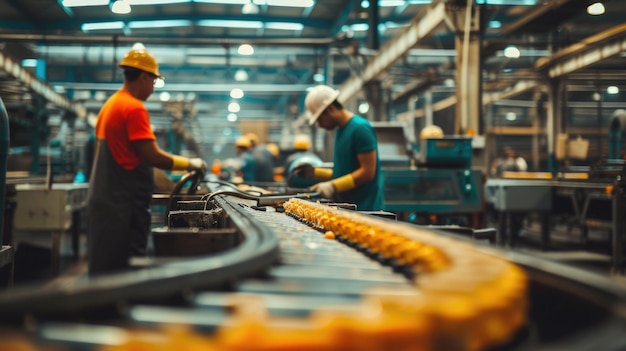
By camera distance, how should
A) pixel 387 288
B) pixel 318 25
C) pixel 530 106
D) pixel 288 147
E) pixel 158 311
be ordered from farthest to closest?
1. pixel 530 106
2. pixel 288 147
3. pixel 318 25
4. pixel 387 288
5. pixel 158 311

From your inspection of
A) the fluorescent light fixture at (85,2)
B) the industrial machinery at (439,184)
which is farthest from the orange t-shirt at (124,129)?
the fluorescent light fixture at (85,2)

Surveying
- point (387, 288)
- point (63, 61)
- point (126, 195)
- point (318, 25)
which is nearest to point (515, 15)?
point (318, 25)

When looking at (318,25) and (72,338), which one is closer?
(72,338)

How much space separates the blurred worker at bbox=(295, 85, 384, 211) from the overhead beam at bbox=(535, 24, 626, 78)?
733 cm

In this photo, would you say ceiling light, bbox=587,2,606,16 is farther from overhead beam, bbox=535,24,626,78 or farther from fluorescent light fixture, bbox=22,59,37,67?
fluorescent light fixture, bbox=22,59,37,67

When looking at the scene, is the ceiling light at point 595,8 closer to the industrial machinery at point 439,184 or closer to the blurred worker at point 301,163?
the industrial machinery at point 439,184

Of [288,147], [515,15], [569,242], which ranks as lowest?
[569,242]

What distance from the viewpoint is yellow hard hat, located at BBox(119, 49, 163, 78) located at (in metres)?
3.26

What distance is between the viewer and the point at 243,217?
6.23 feet

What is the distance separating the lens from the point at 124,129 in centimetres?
306

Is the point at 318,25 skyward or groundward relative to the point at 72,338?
skyward

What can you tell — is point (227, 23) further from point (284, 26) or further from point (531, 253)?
point (531, 253)

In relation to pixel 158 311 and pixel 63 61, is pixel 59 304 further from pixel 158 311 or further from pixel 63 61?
→ pixel 63 61

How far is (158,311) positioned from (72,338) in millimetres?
136
